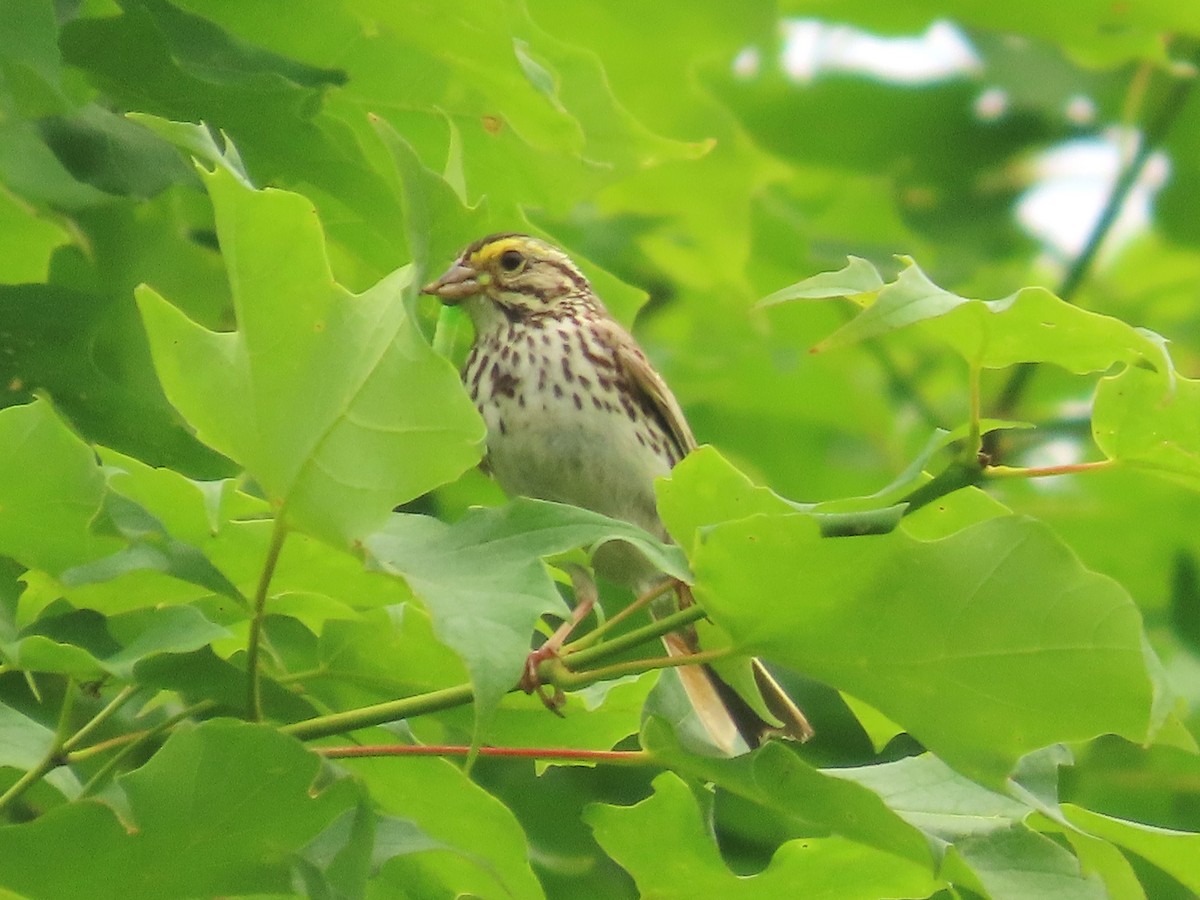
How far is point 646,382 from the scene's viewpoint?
395 centimetres

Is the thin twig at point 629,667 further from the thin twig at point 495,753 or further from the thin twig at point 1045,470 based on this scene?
the thin twig at point 1045,470

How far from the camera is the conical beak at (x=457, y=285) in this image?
150 inches

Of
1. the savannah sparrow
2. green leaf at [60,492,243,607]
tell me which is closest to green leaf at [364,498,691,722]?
green leaf at [60,492,243,607]

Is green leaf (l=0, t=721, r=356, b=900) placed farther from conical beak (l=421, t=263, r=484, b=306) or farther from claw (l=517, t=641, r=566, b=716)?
conical beak (l=421, t=263, r=484, b=306)

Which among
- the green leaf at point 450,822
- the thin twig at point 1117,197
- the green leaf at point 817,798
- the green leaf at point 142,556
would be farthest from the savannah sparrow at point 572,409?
the green leaf at point 142,556

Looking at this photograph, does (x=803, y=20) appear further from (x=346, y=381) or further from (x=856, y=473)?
(x=346, y=381)

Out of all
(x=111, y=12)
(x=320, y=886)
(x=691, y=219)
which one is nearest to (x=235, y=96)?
(x=111, y=12)

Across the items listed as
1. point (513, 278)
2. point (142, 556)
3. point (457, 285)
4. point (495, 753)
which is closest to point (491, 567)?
point (142, 556)

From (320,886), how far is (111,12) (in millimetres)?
1457

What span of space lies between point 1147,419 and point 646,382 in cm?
203

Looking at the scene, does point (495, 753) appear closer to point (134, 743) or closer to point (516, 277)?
point (134, 743)

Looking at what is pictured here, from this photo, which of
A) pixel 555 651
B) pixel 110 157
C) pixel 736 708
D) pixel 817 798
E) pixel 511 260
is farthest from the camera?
pixel 511 260

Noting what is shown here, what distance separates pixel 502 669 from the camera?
1684 millimetres

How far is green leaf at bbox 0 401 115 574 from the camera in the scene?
1.97m
